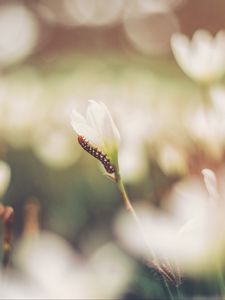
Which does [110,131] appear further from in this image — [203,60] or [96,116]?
[203,60]

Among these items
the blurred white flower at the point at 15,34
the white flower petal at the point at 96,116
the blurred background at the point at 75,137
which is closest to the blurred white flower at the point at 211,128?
the blurred background at the point at 75,137

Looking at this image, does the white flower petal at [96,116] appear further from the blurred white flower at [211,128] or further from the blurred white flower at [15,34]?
the blurred white flower at [15,34]

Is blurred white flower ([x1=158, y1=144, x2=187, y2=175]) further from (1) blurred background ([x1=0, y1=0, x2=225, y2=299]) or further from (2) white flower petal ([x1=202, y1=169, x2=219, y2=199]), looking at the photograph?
(2) white flower petal ([x1=202, y1=169, x2=219, y2=199])

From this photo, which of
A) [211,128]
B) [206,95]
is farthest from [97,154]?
[206,95]

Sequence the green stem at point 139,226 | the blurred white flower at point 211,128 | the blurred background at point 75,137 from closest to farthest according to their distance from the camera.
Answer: the green stem at point 139,226, the blurred white flower at point 211,128, the blurred background at point 75,137

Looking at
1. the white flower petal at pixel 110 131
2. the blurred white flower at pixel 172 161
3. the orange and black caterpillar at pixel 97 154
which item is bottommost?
the orange and black caterpillar at pixel 97 154
